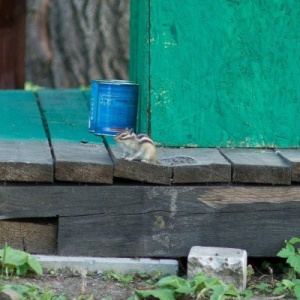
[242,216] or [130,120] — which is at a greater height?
[130,120]

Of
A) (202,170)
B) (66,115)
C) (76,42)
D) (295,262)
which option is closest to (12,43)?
(76,42)

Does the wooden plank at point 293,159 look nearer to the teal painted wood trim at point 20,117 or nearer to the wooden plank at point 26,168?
the wooden plank at point 26,168

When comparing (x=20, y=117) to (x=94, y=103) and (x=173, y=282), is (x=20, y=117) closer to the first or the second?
(x=94, y=103)

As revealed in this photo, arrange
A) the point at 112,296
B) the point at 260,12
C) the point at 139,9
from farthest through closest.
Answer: the point at 139,9 → the point at 260,12 → the point at 112,296

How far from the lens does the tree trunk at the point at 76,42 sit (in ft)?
38.1

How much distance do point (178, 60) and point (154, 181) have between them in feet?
2.49

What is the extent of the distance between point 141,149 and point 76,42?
6.13 m

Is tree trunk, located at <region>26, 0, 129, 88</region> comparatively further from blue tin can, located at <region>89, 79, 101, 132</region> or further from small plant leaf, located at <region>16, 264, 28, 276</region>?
small plant leaf, located at <region>16, 264, 28, 276</region>

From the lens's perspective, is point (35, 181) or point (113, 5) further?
point (113, 5)

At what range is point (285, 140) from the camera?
639 cm

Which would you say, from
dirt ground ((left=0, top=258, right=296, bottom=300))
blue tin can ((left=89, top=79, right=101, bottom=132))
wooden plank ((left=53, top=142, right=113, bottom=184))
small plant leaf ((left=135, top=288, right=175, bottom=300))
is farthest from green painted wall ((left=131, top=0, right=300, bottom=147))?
small plant leaf ((left=135, top=288, right=175, bottom=300))

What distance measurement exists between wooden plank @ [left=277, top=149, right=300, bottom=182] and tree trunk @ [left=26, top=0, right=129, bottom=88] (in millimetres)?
5434

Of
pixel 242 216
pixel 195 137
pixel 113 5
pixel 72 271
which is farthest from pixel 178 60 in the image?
pixel 113 5

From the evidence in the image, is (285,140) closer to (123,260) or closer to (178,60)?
(178,60)
